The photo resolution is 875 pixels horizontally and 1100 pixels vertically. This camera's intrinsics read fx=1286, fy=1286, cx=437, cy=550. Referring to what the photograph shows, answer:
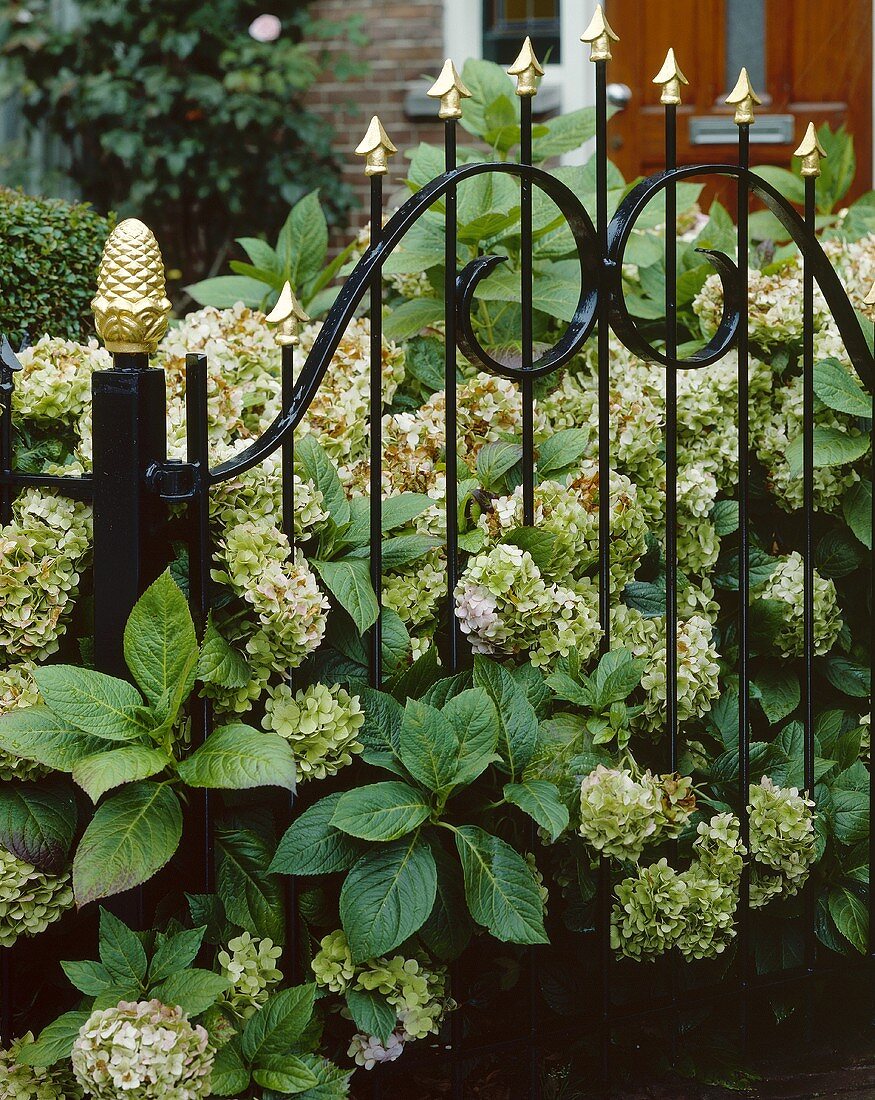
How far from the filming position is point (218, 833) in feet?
5.63

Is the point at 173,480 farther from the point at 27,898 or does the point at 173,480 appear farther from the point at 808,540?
the point at 808,540

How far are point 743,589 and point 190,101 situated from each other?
4.46 m

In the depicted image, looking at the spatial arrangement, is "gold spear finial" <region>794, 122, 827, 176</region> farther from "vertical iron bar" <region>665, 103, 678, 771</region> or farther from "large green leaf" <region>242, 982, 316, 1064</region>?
"large green leaf" <region>242, 982, 316, 1064</region>

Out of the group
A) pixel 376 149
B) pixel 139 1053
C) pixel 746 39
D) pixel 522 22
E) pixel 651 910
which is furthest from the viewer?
pixel 522 22

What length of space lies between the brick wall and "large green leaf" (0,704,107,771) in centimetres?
435

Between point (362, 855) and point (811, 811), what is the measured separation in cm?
73

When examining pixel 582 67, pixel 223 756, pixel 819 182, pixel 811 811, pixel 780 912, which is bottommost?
pixel 780 912

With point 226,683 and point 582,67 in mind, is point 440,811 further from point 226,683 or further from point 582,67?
point 582,67

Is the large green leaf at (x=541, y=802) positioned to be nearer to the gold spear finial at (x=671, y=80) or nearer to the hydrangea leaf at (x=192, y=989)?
the hydrangea leaf at (x=192, y=989)

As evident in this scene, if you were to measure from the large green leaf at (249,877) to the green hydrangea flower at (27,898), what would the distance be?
0.65 feet

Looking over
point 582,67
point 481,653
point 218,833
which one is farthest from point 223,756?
point 582,67

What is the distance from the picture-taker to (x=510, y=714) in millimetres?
1721

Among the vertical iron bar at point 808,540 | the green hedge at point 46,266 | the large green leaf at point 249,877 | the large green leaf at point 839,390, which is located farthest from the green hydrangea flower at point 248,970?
the green hedge at point 46,266

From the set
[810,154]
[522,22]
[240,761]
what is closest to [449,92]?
[810,154]
